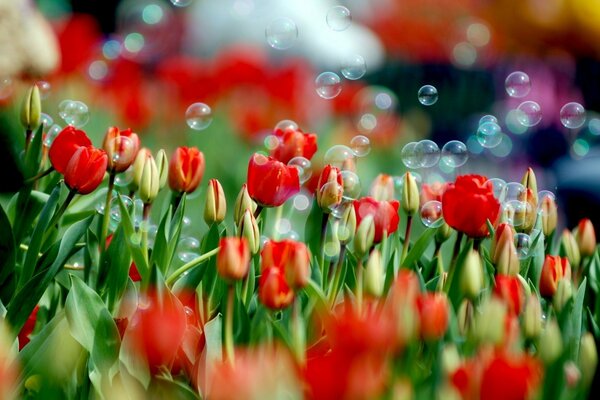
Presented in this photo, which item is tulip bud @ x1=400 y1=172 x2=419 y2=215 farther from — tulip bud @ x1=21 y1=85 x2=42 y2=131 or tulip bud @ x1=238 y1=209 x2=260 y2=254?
tulip bud @ x1=21 y1=85 x2=42 y2=131

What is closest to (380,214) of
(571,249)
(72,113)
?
(571,249)

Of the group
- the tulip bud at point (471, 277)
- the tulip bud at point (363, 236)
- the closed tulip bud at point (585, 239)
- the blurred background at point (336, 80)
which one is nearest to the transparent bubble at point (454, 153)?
the blurred background at point (336, 80)

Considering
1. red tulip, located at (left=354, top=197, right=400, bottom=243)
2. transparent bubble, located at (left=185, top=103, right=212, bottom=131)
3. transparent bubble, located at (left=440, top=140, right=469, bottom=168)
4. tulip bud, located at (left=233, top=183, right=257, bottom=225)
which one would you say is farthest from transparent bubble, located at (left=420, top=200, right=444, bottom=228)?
transparent bubble, located at (left=185, top=103, right=212, bottom=131)

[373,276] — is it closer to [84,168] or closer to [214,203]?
[214,203]

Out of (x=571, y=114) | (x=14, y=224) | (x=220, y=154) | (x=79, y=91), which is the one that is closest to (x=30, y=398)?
(x=14, y=224)

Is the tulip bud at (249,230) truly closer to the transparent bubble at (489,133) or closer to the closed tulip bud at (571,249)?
the closed tulip bud at (571,249)

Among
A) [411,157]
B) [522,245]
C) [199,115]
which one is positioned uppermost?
[522,245]
